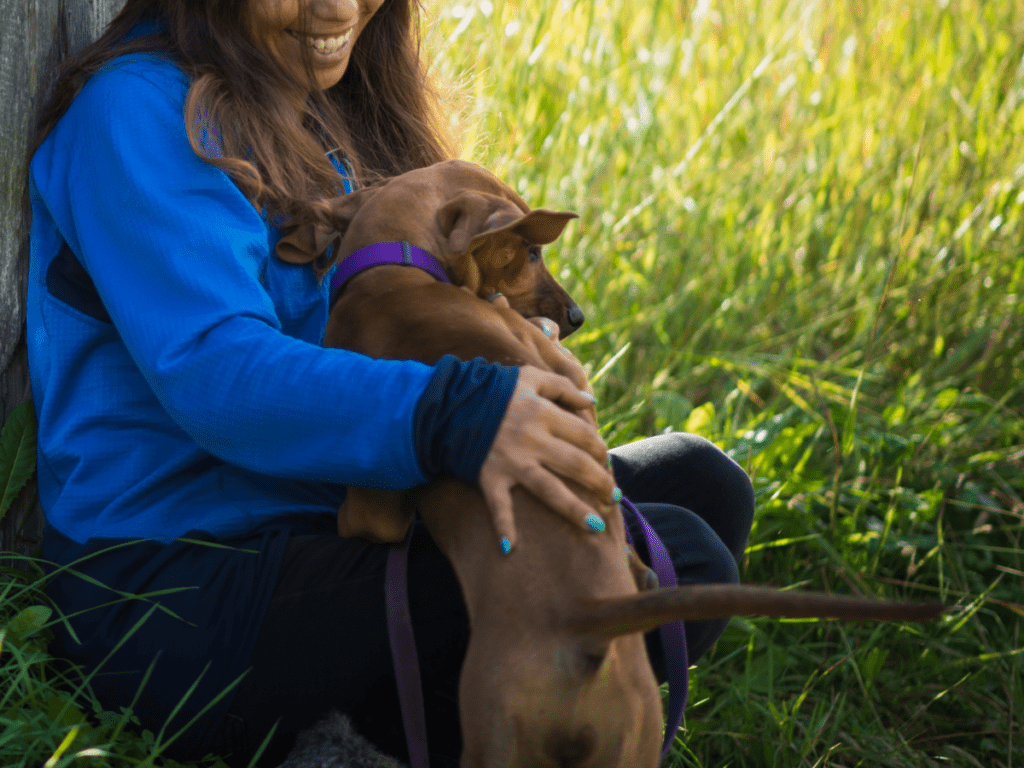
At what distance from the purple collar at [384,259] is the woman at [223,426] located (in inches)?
4.6

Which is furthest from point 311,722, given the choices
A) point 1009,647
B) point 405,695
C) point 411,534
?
point 1009,647

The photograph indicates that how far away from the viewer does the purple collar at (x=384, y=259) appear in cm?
142

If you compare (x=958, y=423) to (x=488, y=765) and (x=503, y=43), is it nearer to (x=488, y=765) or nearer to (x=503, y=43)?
(x=503, y=43)

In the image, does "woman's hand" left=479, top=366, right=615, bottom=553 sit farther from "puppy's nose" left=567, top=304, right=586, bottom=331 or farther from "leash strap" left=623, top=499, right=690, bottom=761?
"puppy's nose" left=567, top=304, right=586, bottom=331

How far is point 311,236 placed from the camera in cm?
150

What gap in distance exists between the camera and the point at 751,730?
1811 millimetres

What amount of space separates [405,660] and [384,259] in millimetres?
603

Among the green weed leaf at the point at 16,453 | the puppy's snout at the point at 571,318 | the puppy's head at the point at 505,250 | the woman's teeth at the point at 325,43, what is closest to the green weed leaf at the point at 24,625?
the green weed leaf at the point at 16,453

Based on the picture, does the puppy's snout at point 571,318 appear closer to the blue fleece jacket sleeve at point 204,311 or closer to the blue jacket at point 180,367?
the blue jacket at point 180,367

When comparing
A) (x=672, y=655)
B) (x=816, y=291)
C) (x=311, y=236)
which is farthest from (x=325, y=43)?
(x=816, y=291)

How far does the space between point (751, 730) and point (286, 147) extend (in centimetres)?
143

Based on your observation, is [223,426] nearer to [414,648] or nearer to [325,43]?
[414,648]

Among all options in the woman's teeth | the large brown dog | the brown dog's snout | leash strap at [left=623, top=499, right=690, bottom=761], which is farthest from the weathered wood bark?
leash strap at [left=623, top=499, right=690, bottom=761]

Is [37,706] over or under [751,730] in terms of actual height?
over
